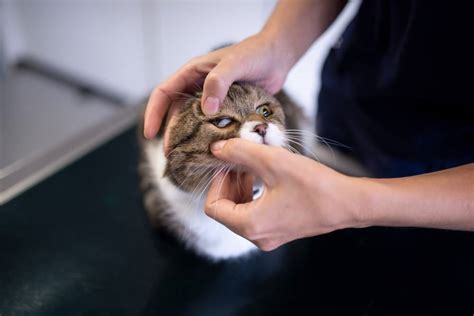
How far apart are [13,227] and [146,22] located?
151 centimetres

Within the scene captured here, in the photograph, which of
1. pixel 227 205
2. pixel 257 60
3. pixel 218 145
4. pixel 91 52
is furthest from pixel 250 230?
pixel 91 52

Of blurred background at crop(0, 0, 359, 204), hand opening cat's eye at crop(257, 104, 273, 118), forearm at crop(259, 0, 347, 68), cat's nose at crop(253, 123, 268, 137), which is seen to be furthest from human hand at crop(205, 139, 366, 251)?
blurred background at crop(0, 0, 359, 204)

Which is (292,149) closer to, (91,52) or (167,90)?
(167,90)

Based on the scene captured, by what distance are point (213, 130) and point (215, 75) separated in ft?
0.32

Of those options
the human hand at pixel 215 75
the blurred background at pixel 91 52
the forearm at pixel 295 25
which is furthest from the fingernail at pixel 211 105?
the blurred background at pixel 91 52

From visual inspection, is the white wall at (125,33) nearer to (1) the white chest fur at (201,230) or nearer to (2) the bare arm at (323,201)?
(1) the white chest fur at (201,230)

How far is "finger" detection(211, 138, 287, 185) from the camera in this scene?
1.92 ft

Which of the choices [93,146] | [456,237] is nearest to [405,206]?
[456,237]

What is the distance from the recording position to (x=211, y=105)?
2.40ft

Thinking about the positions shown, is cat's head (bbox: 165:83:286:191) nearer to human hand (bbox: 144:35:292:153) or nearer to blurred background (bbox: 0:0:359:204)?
human hand (bbox: 144:35:292:153)

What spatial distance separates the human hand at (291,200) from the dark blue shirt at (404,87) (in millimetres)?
363

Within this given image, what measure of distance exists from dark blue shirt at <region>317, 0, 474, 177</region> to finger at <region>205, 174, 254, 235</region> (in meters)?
0.41

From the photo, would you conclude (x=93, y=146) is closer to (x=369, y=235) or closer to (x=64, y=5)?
(x=369, y=235)

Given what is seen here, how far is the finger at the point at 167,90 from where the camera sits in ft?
2.57
